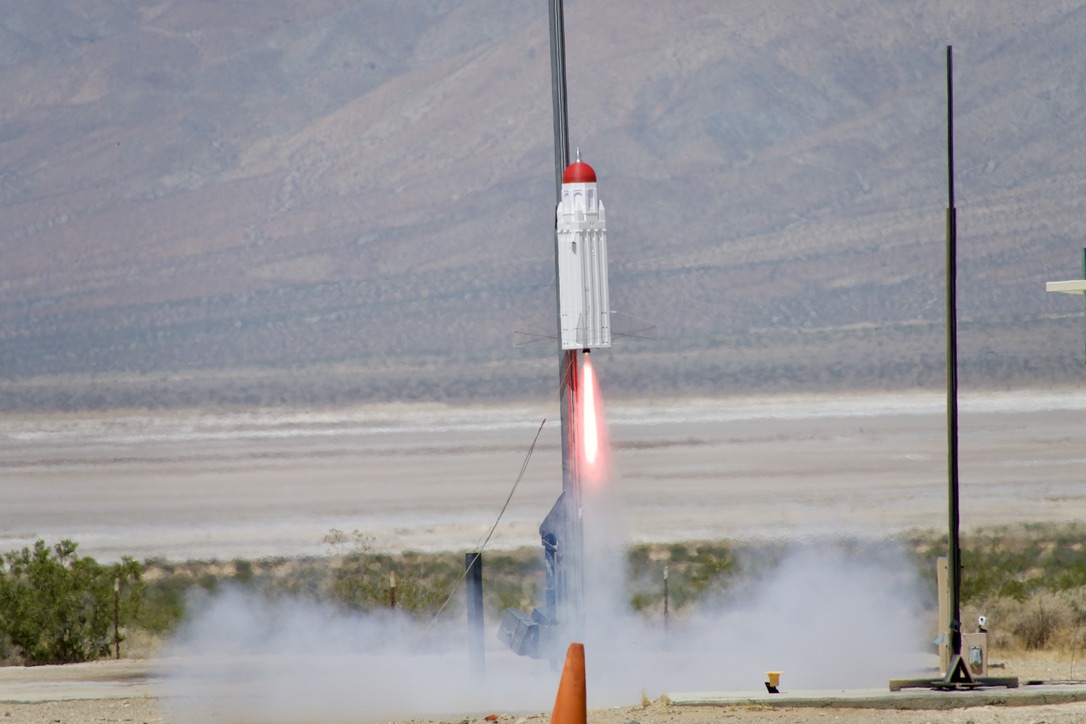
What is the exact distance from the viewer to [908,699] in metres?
15.2

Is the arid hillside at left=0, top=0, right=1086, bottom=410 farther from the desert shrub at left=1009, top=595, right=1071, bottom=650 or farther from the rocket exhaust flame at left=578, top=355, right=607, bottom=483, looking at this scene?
the rocket exhaust flame at left=578, top=355, right=607, bottom=483

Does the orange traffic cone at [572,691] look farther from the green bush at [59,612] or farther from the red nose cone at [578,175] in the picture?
the green bush at [59,612]

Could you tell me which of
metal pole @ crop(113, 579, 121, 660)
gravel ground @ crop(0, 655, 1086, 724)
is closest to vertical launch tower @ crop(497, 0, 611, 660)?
gravel ground @ crop(0, 655, 1086, 724)

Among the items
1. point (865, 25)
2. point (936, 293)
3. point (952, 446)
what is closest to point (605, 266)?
point (952, 446)

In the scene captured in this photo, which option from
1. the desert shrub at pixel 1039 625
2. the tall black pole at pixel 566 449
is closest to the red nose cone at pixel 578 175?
the tall black pole at pixel 566 449

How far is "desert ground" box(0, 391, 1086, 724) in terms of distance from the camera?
32594 mm

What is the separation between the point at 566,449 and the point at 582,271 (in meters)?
1.67

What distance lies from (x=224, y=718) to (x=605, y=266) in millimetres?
5713

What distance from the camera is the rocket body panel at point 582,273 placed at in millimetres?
15398

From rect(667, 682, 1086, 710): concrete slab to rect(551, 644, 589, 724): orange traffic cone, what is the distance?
291 centimetres

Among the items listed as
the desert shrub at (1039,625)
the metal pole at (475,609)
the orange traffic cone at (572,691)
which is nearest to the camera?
the orange traffic cone at (572,691)

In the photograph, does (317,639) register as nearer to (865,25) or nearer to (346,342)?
(346,342)

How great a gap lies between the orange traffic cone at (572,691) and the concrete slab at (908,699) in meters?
2.91

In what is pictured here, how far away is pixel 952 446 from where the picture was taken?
1552cm
